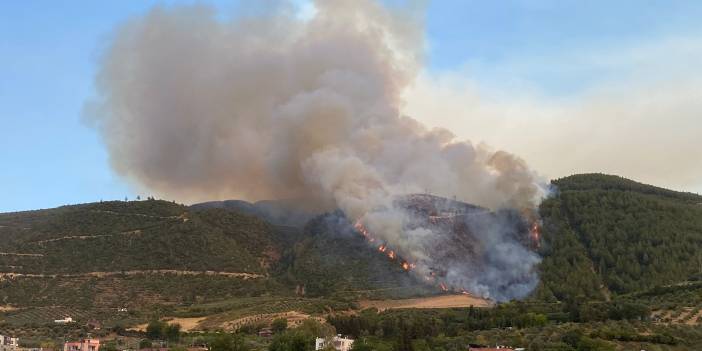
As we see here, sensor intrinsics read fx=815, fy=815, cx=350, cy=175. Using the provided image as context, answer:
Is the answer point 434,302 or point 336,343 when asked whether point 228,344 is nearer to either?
point 336,343

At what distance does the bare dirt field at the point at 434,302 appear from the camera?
78.8m

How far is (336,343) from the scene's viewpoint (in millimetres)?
61156

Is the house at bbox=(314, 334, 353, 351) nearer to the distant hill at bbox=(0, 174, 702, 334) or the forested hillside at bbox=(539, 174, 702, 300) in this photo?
the distant hill at bbox=(0, 174, 702, 334)

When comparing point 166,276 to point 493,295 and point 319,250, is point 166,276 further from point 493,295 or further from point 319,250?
point 493,295

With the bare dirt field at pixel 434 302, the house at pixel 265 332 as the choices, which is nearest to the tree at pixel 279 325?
the house at pixel 265 332

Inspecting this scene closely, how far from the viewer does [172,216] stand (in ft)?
330

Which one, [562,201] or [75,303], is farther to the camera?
[562,201]

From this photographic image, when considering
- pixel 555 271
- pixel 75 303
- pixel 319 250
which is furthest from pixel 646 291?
pixel 75 303

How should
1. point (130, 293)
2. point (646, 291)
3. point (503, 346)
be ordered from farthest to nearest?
point (130, 293)
point (646, 291)
point (503, 346)

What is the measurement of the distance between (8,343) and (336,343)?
23.3m

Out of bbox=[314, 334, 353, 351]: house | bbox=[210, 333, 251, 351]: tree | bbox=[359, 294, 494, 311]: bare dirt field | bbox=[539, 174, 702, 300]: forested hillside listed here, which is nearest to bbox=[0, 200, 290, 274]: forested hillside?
bbox=[359, 294, 494, 311]: bare dirt field

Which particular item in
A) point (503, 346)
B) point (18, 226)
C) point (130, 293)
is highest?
point (18, 226)

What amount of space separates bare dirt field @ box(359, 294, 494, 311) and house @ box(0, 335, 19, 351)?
33.8m

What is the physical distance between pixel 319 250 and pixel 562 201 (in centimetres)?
3127
